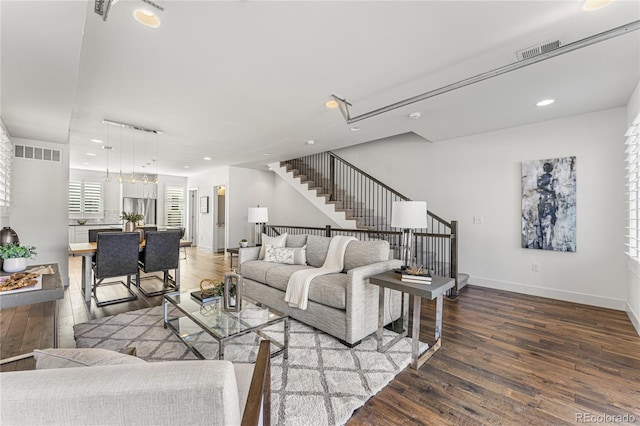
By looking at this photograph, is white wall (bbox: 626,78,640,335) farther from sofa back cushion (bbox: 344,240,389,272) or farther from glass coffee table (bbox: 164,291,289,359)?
glass coffee table (bbox: 164,291,289,359)

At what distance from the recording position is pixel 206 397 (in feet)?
2.12

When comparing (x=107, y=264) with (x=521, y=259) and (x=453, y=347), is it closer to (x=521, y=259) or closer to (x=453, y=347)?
(x=453, y=347)

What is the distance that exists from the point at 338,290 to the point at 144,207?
28.6 ft

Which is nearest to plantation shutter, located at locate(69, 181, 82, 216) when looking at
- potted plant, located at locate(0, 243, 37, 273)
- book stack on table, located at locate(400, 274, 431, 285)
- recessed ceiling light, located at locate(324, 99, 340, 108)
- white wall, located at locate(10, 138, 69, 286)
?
white wall, located at locate(10, 138, 69, 286)

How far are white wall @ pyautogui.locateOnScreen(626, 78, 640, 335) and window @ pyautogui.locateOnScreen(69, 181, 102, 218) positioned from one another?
1163 cm

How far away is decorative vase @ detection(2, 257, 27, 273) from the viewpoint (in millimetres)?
2293

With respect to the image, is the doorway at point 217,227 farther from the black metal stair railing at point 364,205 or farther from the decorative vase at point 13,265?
Answer: the decorative vase at point 13,265

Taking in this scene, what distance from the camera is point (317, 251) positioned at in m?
3.78

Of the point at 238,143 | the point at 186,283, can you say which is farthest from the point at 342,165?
the point at 186,283

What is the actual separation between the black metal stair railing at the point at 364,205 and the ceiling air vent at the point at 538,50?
96.9 inches

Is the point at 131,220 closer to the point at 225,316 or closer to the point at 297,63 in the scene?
the point at 225,316

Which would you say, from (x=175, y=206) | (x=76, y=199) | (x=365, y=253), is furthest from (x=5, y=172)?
(x=175, y=206)

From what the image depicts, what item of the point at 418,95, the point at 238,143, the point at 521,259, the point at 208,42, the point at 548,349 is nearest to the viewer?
the point at 208,42

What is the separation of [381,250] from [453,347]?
44.3 inches
